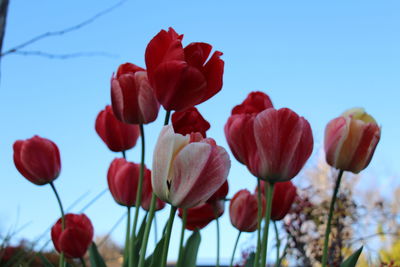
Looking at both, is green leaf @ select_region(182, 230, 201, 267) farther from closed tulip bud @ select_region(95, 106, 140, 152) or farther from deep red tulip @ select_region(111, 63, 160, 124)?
deep red tulip @ select_region(111, 63, 160, 124)

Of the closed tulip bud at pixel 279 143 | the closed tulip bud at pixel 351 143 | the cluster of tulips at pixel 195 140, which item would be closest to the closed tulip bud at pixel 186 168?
the cluster of tulips at pixel 195 140

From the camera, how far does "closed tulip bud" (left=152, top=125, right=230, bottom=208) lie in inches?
25.9

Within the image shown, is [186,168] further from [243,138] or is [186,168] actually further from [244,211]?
[244,211]

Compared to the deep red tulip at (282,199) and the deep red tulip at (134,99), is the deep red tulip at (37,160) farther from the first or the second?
the deep red tulip at (282,199)

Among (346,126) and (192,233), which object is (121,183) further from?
(346,126)

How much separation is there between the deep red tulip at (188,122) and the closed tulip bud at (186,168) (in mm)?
143

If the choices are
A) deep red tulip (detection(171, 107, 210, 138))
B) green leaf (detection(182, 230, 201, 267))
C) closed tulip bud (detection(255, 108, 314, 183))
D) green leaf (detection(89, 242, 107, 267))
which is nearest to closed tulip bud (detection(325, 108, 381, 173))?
closed tulip bud (detection(255, 108, 314, 183))

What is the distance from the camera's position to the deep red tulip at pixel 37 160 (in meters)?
1.10

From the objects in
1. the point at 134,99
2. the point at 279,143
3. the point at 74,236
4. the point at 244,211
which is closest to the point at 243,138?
the point at 279,143

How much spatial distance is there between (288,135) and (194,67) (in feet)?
0.59

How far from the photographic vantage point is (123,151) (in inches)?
43.3

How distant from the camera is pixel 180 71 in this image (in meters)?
0.75

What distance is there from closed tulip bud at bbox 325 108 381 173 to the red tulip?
0.84 feet

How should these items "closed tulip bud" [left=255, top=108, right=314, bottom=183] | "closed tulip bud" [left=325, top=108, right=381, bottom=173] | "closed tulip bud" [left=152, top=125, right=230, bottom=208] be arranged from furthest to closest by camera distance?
"closed tulip bud" [left=325, top=108, right=381, bottom=173] → "closed tulip bud" [left=255, top=108, right=314, bottom=183] → "closed tulip bud" [left=152, top=125, right=230, bottom=208]
